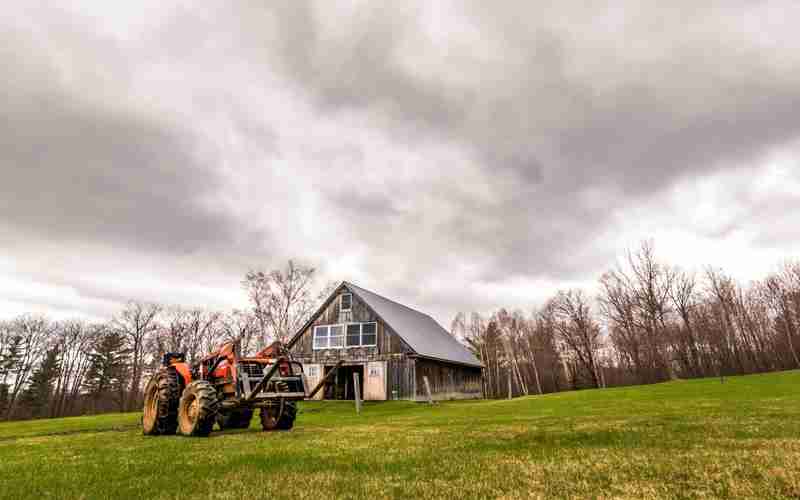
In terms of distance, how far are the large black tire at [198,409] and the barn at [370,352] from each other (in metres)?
21.6

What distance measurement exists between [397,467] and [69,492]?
13.1 ft

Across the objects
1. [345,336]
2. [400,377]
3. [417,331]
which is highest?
[417,331]

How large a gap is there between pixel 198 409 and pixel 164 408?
2449 mm

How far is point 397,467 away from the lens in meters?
5.91

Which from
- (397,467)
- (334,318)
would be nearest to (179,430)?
(397,467)

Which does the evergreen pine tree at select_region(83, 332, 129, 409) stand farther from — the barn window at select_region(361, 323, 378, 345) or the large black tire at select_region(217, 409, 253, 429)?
the large black tire at select_region(217, 409, 253, 429)

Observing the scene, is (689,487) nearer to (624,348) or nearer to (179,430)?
(179,430)

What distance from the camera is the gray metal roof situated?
34.9 meters

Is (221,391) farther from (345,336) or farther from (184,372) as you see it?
(345,336)

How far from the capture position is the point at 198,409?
11289mm

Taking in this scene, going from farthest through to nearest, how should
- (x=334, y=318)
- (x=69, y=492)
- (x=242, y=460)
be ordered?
(x=334, y=318), (x=242, y=460), (x=69, y=492)

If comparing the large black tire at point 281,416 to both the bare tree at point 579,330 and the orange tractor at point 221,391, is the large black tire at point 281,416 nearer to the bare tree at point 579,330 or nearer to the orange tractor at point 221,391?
the orange tractor at point 221,391

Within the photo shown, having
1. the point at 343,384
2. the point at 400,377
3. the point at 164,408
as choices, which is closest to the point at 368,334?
the point at 400,377

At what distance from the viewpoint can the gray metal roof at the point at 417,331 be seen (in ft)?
115
